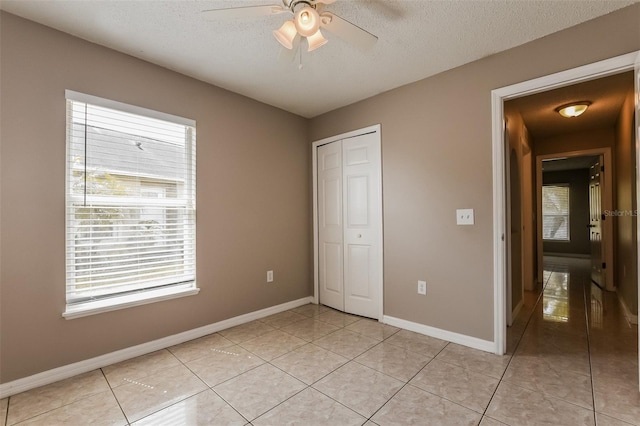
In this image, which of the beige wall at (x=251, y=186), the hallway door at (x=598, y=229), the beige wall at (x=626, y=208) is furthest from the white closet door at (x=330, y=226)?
the hallway door at (x=598, y=229)

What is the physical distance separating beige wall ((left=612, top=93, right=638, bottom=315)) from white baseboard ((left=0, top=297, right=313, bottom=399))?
3.96 m

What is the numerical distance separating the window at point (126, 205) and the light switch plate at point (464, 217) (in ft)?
7.89

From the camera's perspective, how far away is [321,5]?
1657 mm

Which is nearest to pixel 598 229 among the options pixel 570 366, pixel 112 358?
pixel 570 366

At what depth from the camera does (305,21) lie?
155 centimetres

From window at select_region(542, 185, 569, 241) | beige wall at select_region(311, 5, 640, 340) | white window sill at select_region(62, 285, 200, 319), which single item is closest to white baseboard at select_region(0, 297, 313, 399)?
white window sill at select_region(62, 285, 200, 319)

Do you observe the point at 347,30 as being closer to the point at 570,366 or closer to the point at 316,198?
the point at 316,198

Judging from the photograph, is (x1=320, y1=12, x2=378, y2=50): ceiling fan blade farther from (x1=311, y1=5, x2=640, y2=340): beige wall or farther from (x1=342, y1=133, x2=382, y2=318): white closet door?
(x1=342, y1=133, x2=382, y2=318): white closet door

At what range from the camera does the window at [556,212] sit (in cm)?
795

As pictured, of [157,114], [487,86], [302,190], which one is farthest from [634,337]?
[157,114]

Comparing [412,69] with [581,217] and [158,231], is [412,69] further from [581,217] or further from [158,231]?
[581,217]

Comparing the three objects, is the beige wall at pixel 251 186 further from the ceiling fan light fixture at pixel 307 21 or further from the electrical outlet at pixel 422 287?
the ceiling fan light fixture at pixel 307 21

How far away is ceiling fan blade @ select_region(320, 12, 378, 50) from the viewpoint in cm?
158

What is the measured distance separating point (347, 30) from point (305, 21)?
0.26m
